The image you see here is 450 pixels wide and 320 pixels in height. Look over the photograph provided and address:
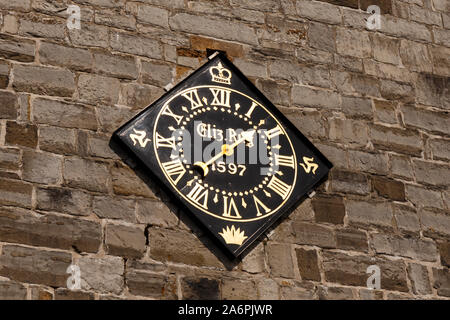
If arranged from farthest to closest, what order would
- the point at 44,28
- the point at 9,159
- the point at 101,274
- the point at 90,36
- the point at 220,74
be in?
1. the point at 220,74
2. the point at 90,36
3. the point at 44,28
4. the point at 9,159
5. the point at 101,274

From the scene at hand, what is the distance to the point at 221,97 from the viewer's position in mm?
7531

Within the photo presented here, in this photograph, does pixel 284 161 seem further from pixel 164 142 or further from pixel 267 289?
pixel 267 289

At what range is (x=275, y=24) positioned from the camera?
8.13 meters

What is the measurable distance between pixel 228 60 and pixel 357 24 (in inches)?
49.3

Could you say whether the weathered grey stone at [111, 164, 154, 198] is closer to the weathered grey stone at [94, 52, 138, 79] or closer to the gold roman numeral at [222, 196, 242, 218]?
the gold roman numeral at [222, 196, 242, 218]

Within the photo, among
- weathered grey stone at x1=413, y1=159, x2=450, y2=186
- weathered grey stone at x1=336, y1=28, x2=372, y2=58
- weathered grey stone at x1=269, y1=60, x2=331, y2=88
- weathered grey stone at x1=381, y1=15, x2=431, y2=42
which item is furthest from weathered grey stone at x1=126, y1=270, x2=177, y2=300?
weathered grey stone at x1=381, y1=15, x2=431, y2=42

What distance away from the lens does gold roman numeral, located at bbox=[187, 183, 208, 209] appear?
704 cm

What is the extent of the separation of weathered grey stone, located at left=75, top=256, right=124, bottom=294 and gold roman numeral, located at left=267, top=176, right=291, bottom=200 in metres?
1.21

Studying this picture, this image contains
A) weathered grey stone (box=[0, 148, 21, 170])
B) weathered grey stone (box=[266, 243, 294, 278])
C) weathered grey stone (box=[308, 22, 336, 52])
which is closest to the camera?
weathered grey stone (box=[0, 148, 21, 170])

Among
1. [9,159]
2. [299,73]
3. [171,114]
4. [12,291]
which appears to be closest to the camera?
[12,291]

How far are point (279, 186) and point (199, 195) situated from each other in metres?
0.58

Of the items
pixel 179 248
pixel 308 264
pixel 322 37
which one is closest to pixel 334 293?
pixel 308 264

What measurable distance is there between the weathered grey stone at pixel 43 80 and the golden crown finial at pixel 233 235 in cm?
134

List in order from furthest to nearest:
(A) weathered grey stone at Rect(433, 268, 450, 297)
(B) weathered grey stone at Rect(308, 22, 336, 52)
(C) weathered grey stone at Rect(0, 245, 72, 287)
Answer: (B) weathered grey stone at Rect(308, 22, 336, 52) → (A) weathered grey stone at Rect(433, 268, 450, 297) → (C) weathered grey stone at Rect(0, 245, 72, 287)
